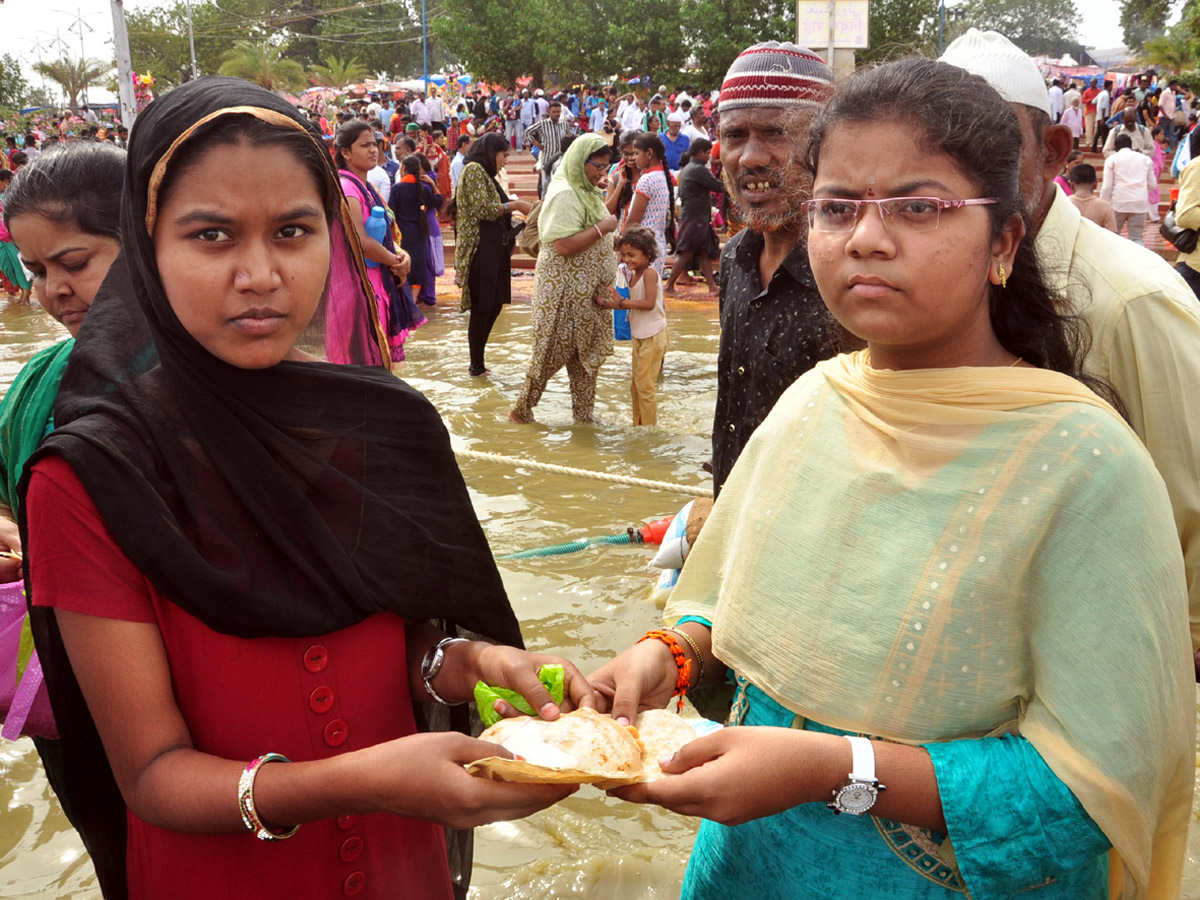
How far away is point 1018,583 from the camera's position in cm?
123

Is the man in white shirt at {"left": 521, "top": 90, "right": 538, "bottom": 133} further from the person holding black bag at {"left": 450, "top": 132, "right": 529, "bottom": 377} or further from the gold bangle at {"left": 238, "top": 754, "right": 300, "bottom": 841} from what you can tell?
the gold bangle at {"left": 238, "top": 754, "right": 300, "bottom": 841}

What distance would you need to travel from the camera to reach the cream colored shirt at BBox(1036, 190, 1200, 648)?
182cm

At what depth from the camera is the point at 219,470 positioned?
1.35 meters

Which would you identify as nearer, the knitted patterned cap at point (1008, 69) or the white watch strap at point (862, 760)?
the white watch strap at point (862, 760)

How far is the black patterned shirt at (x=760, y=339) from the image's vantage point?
269cm

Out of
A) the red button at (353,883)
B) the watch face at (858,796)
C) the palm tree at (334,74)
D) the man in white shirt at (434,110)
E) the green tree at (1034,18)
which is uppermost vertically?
the green tree at (1034,18)

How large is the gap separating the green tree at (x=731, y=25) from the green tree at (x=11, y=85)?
3271 centimetres

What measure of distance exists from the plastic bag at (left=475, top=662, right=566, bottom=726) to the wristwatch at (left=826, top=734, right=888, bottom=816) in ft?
1.57

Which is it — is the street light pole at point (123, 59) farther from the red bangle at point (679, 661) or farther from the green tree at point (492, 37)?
the green tree at point (492, 37)

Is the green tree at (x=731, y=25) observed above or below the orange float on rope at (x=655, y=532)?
above

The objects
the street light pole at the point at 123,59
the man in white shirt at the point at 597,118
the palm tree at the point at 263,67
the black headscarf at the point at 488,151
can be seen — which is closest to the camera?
the black headscarf at the point at 488,151

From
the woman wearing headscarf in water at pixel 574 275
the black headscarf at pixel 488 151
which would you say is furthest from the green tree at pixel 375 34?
the woman wearing headscarf in water at pixel 574 275

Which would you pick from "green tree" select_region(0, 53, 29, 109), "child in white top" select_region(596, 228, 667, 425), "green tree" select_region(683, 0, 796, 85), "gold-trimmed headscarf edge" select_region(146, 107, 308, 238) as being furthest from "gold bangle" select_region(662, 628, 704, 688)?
"green tree" select_region(0, 53, 29, 109)

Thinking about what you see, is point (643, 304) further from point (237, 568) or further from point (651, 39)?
point (651, 39)
